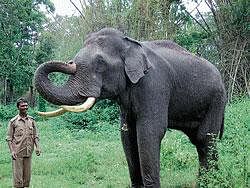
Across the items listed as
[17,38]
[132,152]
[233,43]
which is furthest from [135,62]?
[17,38]

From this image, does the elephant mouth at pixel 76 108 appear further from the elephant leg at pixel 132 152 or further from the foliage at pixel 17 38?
the foliage at pixel 17 38

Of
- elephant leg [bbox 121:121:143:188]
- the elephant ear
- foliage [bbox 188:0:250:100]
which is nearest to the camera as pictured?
the elephant ear

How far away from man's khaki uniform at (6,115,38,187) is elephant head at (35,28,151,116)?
180cm

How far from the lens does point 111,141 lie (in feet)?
43.9

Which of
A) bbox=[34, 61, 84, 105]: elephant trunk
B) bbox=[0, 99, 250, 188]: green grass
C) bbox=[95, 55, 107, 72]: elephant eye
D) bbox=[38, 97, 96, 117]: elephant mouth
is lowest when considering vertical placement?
bbox=[0, 99, 250, 188]: green grass

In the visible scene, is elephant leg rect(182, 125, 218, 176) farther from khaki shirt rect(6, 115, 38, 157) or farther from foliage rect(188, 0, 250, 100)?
foliage rect(188, 0, 250, 100)

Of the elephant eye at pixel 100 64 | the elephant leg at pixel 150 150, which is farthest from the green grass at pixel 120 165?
the elephant eye at pixel 100 64

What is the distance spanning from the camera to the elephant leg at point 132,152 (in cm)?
577

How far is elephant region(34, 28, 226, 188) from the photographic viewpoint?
16.5 ft

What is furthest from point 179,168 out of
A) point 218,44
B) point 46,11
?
point 46,11

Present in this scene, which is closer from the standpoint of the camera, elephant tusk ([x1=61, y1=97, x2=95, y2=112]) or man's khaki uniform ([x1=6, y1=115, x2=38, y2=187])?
elephant tusk ([x1=61, y1=97, x2=95, y2=112])

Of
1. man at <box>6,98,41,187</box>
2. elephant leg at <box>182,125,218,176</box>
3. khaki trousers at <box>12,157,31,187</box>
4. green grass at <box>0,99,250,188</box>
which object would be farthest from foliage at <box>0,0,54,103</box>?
elephant leg at <box>182,125,218,176</box>

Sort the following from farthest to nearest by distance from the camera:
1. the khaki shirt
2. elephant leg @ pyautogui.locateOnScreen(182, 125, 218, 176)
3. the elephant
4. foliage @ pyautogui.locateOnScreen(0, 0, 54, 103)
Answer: foliage @ pyautogui.locateOnScreen(0, 0, 54, 103), the khaki shirt, elephant leg @ pyautogui.locateOnScreen(182, 125, 218, 176), the elephant

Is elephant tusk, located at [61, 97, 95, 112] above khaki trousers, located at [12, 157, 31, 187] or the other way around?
above
